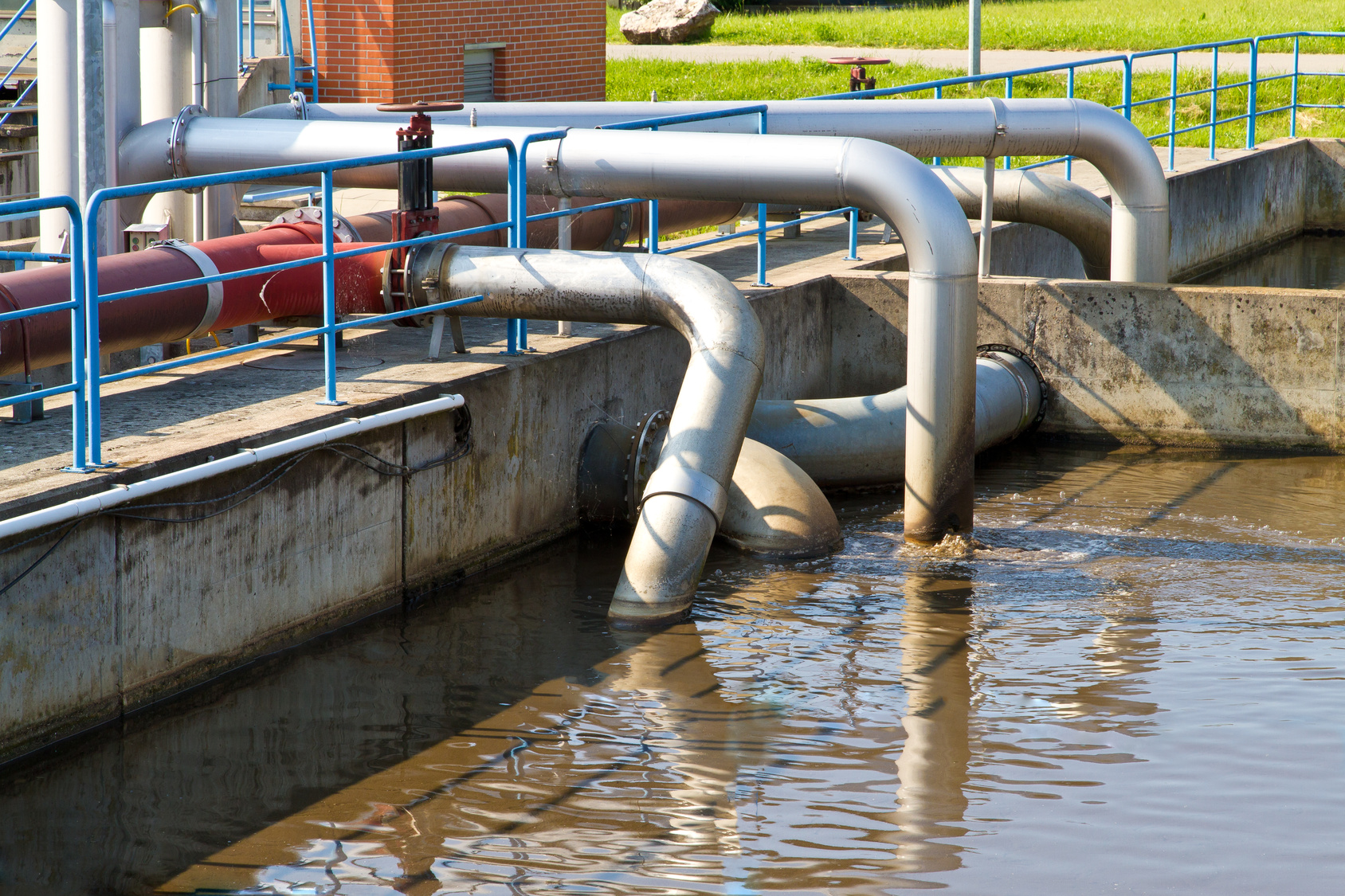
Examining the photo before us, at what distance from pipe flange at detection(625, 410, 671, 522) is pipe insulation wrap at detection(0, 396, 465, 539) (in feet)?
4.01

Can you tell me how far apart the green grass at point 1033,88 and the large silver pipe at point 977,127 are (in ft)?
25.0

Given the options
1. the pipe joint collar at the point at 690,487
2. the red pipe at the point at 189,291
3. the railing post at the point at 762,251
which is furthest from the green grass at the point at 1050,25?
the pipe joint collar at the point at 690,487

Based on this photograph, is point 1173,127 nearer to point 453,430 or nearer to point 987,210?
point 987,210

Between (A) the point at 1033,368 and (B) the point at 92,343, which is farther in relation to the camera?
(A) the point at 1033,368

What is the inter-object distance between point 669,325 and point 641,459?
103cm

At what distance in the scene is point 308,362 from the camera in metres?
7.96

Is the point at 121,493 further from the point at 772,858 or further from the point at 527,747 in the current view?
the point at 772,858

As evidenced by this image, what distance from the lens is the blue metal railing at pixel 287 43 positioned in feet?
52.9

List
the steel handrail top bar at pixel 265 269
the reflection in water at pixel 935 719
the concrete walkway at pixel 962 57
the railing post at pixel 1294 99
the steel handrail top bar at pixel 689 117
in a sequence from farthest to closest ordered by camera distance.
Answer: the concrete walkway at pixel 962 57 < the railing post at pixel 1294 99 < the steel handrail top bar at pixel 689 117 < the steel handrail top bar at pixel 265 269 < the reflection in water at pixel 935 719

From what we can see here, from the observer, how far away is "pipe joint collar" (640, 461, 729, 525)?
7129 mm

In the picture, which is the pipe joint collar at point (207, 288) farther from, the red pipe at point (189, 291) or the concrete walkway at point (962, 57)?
the concrete walkway at point (962, 57)

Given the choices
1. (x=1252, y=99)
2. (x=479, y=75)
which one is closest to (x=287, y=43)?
(x=479, y=75)

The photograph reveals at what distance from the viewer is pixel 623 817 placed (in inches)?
209

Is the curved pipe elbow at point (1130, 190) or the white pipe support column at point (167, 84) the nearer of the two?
the white pipe support column at point (167, 84)
